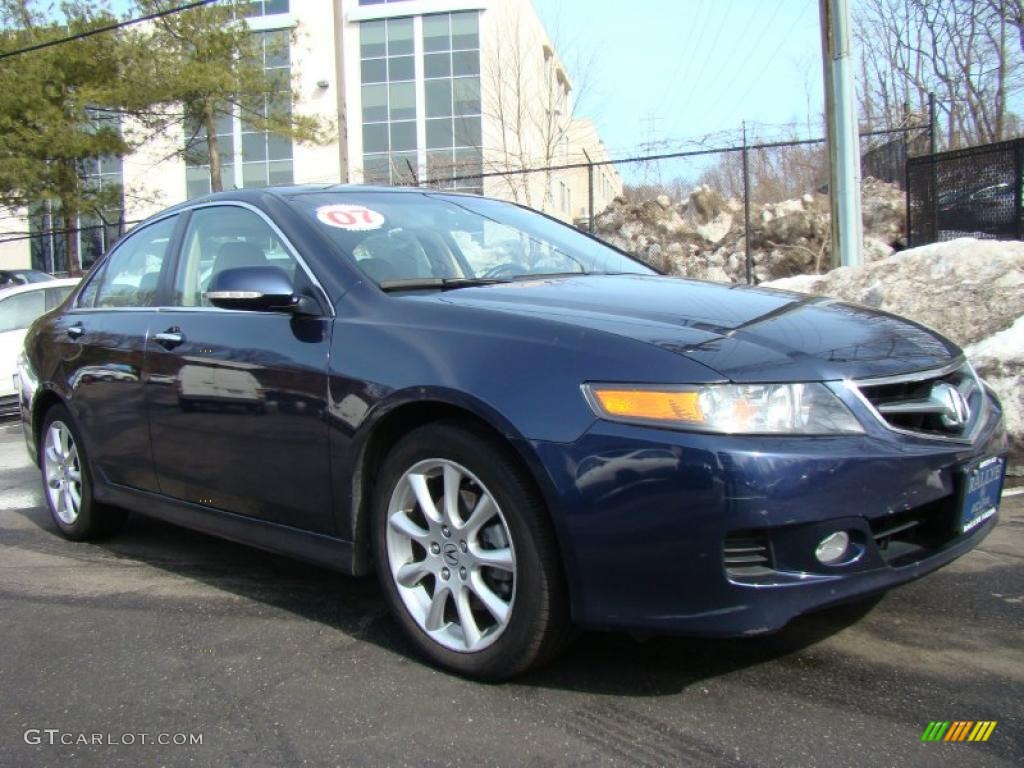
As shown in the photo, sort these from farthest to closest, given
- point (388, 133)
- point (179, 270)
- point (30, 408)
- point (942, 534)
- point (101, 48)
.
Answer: point (388, 133) → point (101, 48) → point (30, 408) → point (179, 270) → point (942, 534)

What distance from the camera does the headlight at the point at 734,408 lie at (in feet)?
7.89

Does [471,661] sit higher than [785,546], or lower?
lower

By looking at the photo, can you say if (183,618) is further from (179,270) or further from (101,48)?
(101,48)

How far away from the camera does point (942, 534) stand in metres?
2.69

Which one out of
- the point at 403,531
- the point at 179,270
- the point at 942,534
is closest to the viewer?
the point at 942,534

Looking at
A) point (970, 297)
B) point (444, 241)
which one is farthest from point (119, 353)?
point (970, 297)

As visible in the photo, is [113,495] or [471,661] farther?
[113,495]

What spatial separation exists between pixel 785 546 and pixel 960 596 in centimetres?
147

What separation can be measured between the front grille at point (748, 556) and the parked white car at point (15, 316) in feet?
29.9

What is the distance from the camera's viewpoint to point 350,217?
3.62m

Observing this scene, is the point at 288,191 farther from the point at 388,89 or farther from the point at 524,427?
the point at 388,89

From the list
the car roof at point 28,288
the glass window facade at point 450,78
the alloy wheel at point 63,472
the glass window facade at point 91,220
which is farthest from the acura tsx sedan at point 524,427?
the glass window facade at point 450,78

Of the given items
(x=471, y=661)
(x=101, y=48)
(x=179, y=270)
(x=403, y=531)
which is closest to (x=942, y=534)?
(x=471, y=661)

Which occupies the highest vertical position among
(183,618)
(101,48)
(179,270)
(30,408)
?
(101,48)
